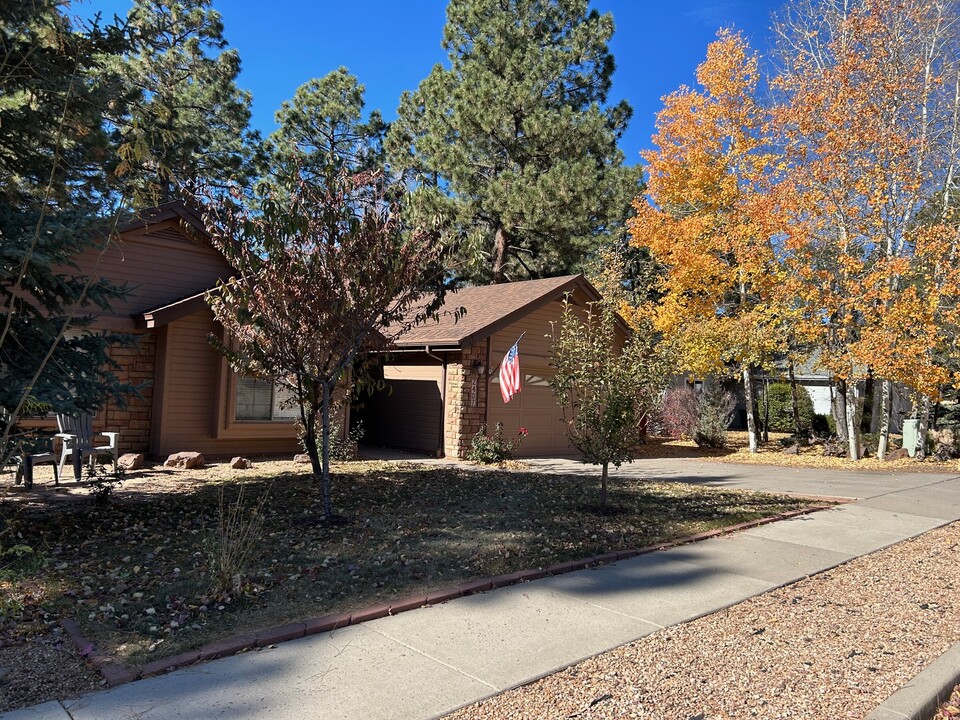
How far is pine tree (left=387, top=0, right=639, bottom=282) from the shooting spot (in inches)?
926

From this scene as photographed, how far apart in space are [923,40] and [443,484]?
15373mm

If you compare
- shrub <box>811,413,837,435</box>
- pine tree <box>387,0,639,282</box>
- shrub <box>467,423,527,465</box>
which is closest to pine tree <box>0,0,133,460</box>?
shrub <box>467,423,527,465</box>

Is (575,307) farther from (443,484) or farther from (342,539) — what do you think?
(342,539)

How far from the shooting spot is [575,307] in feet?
56.2

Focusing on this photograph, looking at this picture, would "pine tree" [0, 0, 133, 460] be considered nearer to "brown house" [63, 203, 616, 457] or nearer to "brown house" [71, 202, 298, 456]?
"brown house" [63, 203, 616, 457]

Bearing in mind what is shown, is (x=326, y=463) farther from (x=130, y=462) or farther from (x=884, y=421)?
(x=884, y=421)

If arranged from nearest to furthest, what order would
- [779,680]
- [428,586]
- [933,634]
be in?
[779,680], [933,634], [428,586]

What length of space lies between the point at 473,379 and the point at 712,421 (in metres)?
8.32

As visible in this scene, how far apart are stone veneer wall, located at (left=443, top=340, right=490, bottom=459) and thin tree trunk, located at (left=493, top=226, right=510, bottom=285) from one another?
10775 mm

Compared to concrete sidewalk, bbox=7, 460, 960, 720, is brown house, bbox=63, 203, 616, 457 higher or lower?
higher

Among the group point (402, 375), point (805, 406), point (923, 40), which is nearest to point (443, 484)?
point (402, 375)

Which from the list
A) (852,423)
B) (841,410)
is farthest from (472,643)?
(841,410)

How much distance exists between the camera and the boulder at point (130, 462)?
11.0m

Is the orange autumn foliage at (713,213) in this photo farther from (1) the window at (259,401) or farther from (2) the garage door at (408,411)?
(1) the window at (259,401)
